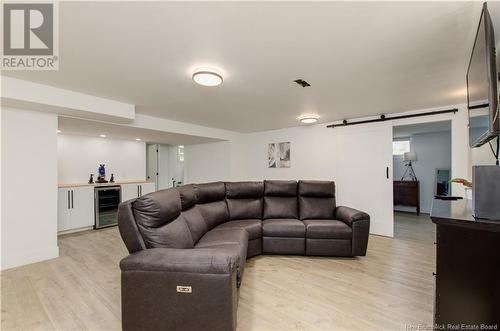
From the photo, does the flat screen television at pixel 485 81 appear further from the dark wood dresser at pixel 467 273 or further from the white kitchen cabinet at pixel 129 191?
the white kitchen cabinet at pixel 129 191

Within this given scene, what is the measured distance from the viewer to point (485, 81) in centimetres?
128

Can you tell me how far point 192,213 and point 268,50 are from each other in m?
2.02

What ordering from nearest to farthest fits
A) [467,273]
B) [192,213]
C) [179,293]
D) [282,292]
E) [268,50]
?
[467,273] < [179,293] < [268,50] < [282,292] < [192,213]

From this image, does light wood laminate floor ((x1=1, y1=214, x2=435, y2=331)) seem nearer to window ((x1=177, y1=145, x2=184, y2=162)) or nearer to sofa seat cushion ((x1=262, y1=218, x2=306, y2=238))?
sofa seat cushion ((x1=262, y1=218, x2=306, y2=238))

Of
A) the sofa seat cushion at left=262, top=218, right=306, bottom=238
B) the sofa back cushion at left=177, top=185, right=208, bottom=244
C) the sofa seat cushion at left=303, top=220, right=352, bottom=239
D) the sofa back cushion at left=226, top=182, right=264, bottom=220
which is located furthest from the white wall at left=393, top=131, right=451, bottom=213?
the sofa back cushion at left=177, top=185, right=208, bottom=244

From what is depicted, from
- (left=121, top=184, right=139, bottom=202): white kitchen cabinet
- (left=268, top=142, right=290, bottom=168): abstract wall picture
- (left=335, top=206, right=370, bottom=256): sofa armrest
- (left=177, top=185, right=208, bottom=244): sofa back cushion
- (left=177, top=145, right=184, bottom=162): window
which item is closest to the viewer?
(left=177, top=185, right=208, bottom=244): sofa back cushion

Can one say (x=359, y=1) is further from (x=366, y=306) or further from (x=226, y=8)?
(x=366, y=306)

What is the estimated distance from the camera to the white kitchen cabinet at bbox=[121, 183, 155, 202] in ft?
17.9

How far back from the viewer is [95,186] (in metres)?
4.93

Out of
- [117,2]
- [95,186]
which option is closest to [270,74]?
[117,2]

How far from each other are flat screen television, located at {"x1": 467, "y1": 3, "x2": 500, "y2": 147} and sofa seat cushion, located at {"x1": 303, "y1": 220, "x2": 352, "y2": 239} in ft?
5.99

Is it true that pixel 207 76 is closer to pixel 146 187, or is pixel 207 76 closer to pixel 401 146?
pixel 146 187

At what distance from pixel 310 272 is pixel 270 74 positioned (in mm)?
2325

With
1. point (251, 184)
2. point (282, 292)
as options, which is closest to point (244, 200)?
point (251, 184)
